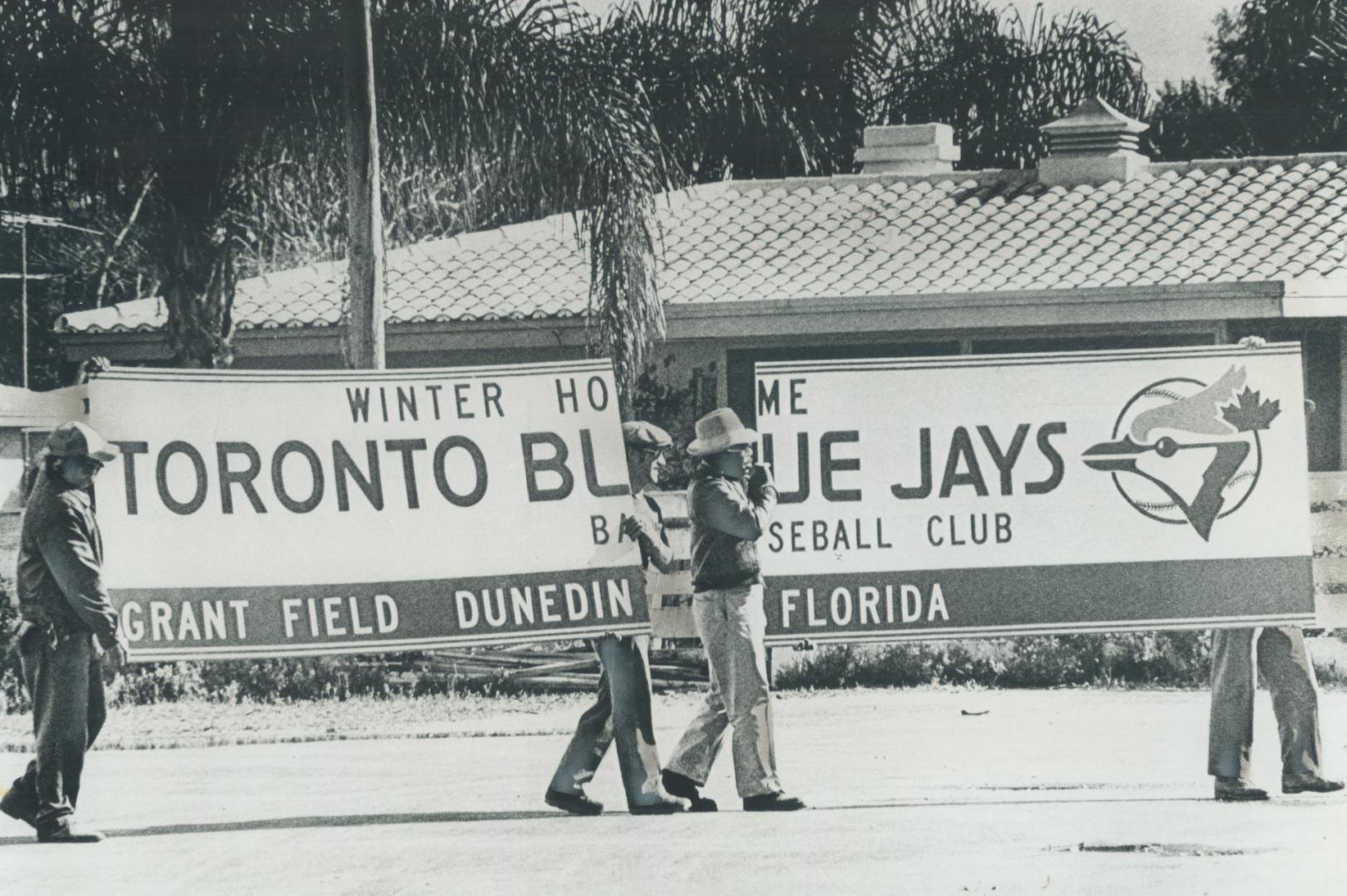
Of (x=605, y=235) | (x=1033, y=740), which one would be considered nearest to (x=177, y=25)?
(x=605, y=235)

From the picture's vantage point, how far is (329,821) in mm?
8125

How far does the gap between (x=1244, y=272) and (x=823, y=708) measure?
406cm

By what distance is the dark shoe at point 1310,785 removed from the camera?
8.17 metres

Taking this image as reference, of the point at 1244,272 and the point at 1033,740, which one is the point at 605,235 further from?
the point at 1244,272

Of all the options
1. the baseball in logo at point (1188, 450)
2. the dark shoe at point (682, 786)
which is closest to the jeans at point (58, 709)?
the dark shoe at point (682, 786)

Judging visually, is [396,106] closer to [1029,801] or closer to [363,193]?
[363,193]

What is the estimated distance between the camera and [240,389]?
7934 mm

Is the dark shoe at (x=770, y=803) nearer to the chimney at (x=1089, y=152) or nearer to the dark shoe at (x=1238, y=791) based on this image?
the dark shoe at (x=1238, y=791)

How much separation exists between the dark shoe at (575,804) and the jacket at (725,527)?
1.07 meters

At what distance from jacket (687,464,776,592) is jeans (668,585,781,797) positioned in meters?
0.06

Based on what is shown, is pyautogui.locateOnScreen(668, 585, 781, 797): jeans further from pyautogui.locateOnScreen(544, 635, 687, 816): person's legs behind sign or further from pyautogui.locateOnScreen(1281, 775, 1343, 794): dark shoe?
pyautogui.locateOnScreen(1281, 775, 1343, 794): dark shoe

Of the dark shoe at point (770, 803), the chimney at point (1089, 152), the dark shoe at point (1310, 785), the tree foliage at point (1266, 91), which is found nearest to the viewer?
the dark shoe at point (770, 803)

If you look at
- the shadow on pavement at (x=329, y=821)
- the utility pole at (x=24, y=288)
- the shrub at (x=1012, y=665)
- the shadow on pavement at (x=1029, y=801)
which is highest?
the utility pole at (x=24, y=288)

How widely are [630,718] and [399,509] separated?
1326 mm
